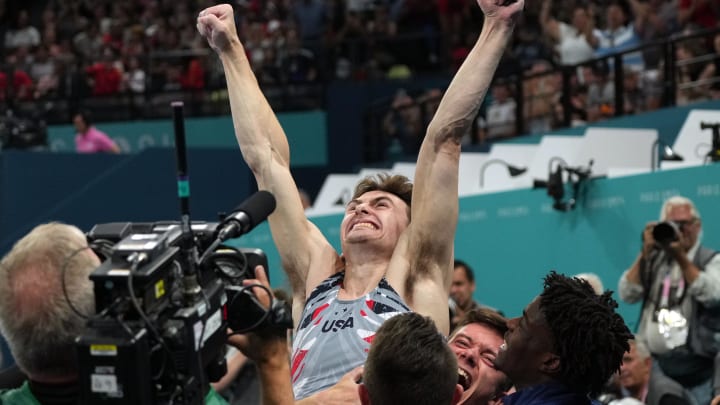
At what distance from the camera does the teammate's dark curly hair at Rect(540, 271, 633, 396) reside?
12.3 ft

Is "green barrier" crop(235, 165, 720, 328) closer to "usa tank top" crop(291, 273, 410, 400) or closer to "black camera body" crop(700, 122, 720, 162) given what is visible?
"black camera body" crop(700, 122, 720, 162)

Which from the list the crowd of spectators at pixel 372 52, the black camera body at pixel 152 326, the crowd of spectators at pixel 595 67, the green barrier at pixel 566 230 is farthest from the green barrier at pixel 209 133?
the black camera body at pixel 152 326

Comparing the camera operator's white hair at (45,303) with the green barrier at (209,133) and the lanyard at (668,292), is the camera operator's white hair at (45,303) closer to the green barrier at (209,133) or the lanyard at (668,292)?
the lanyard at (668,292)

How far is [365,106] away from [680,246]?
28.7 feet

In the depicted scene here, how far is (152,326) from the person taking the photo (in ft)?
9.26

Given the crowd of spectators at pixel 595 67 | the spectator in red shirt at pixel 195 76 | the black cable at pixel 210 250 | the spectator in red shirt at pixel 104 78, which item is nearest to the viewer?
the black cable at pixel 210 250

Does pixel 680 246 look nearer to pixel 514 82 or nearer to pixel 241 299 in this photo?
pixel 241 299

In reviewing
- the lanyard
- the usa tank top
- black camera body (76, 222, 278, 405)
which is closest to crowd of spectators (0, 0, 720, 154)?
the lanyard

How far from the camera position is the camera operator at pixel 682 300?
21.2ft

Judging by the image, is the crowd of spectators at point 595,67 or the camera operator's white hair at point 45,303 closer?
the camera operator's white hair at point 45,303

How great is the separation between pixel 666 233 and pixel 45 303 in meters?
4.32

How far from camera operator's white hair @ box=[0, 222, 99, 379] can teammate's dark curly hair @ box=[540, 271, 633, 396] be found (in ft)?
4.72

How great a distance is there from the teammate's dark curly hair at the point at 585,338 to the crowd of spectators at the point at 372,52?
6406 millimetres

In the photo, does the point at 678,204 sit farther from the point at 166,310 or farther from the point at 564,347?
the point at 166,310
